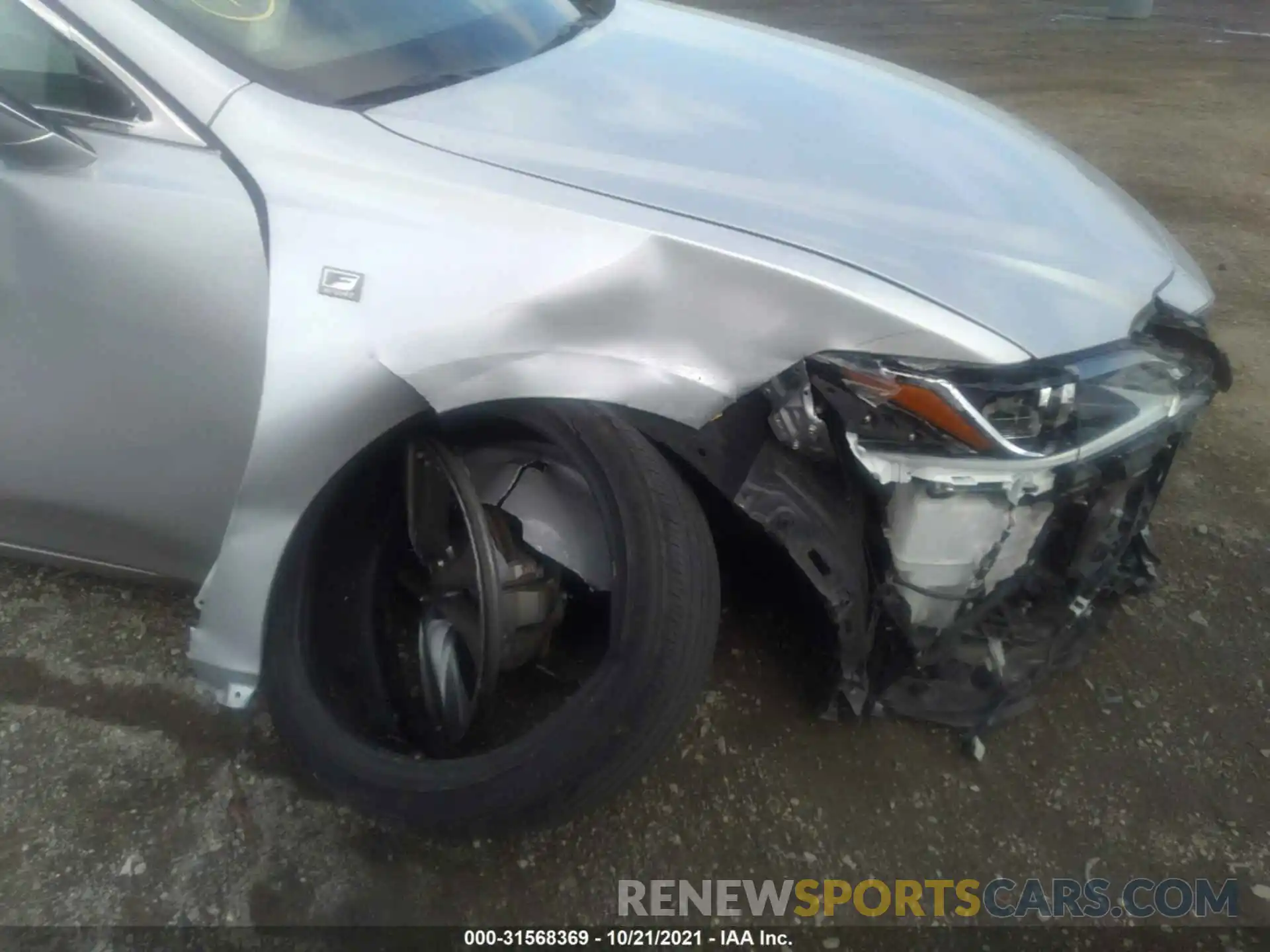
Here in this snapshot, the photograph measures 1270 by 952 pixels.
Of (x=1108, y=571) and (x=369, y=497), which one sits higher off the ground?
(x=1108, y=571)

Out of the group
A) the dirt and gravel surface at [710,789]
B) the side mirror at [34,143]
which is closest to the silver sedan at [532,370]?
the side mirror at [34,143]

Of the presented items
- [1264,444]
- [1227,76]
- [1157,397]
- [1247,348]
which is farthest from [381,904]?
[1227,76]

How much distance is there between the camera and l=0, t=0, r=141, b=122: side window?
183cm

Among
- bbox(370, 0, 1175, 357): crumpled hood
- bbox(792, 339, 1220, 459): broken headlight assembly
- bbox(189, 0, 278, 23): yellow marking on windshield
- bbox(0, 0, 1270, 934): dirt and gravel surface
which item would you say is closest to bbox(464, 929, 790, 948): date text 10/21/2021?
bbox(0, 0, 1270, 934): dirt and gravel surface

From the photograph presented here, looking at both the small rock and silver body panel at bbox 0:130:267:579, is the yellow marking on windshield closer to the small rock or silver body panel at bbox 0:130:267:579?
silver body panel at bbox 0:130:267:579

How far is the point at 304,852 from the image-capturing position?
2.00 meters

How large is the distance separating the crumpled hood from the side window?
18.2 inches

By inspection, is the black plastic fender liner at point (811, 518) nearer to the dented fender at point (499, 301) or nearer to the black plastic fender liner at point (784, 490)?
the black plastic fender liner at point (784, 490)

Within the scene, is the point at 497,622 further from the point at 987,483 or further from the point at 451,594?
the point at 987,483

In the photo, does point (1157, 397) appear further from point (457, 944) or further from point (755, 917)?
point (457, 944)

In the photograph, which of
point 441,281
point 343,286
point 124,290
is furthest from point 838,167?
point 124,290

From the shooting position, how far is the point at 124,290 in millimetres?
1871

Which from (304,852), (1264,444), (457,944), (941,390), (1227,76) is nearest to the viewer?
(941,390)

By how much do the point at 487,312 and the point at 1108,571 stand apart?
130 cm
